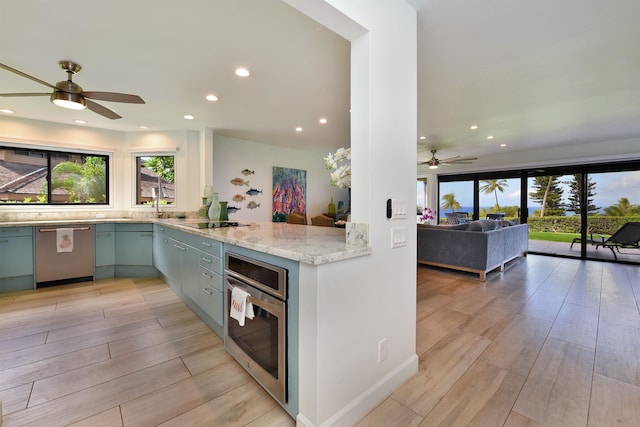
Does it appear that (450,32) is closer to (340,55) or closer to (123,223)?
(340,55)

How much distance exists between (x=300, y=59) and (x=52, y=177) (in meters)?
4.52

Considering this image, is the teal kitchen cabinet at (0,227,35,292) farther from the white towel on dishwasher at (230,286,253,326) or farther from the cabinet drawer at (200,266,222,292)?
the white towel on dishwasher at (230,286,253,326)

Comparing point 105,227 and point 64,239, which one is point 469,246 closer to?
point 105,227

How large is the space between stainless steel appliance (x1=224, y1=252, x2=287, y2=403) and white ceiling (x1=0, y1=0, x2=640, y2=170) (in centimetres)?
171

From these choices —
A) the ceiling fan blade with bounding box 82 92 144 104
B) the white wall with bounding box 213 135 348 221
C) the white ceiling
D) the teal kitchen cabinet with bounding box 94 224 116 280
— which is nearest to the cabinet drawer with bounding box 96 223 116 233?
the teal kitchen cabinet with bounding box 94 224 116 280

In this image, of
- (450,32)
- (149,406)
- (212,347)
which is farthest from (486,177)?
(149,406)

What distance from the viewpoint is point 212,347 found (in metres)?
2.12

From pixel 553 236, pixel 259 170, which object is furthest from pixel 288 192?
pixel 553 236

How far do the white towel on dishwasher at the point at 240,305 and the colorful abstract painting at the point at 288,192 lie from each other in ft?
14.8

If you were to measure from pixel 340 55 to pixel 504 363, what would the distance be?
2.75 m

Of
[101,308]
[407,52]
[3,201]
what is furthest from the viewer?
[3,201]

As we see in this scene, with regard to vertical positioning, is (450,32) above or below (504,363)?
above

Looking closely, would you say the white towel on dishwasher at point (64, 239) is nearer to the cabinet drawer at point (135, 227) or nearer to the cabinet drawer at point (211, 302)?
the cabinet drawer at point (135, 227)

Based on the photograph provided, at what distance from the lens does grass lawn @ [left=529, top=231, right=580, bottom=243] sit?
5.95 m
